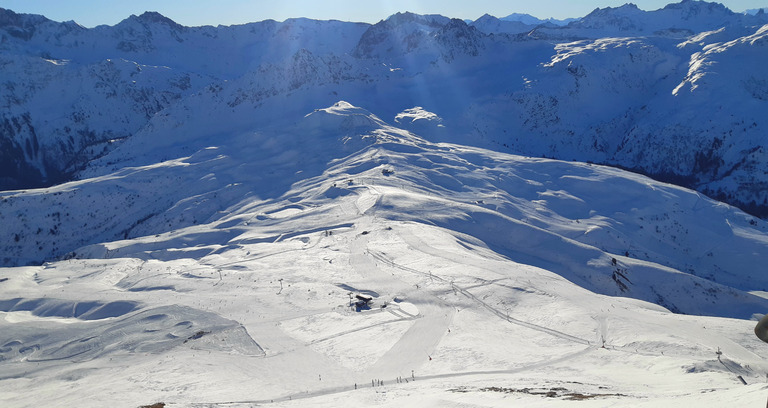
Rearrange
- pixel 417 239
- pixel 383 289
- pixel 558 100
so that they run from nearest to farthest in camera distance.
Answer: pixel 383 289, pixel 417 239, pixel 558 100

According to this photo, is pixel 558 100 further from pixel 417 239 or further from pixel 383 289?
pixel 383 289

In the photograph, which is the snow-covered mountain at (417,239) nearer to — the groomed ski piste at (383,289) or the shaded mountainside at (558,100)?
the groomed ski piste at (383,289)

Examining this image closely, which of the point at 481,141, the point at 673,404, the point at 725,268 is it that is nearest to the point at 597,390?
the point at 673,404

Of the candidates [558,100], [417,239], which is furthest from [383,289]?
[558,100]

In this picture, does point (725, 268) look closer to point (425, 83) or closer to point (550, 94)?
point (550, 94)

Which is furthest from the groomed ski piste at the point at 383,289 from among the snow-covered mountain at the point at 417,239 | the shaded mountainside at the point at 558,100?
the shaded mountainside at the point at 558,100

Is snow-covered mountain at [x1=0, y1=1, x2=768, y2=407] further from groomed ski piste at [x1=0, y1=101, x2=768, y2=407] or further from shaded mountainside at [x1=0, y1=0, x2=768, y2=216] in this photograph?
shaded mountainside at [x1=0, y1=0, x2=768, y2=216]
